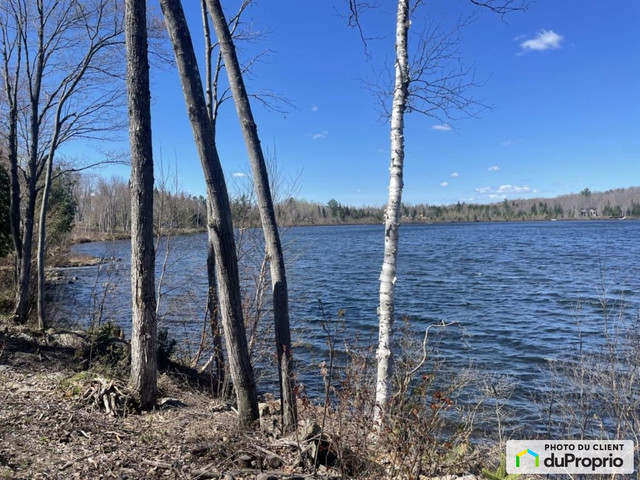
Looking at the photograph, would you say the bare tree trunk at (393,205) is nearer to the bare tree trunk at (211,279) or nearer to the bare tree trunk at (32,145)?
the bare tree trunk at (211,279)

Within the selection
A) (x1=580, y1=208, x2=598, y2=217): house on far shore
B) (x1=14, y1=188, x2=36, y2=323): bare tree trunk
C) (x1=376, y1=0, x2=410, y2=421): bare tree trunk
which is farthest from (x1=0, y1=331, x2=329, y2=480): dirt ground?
(x1=580, y1=208, x2=598, y2=217): house on far shore

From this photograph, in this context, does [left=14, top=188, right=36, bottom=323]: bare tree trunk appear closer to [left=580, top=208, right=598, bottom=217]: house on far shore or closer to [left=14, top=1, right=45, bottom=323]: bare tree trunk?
[left=14, top=1, right=45, bottom=323]: bare tree trunk

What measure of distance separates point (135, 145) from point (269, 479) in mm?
4015

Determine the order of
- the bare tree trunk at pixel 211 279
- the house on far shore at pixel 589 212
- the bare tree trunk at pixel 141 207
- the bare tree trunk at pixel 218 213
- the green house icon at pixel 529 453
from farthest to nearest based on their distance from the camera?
the house on far shore at pixel 589 212 < the bare tree trunk at pixel 211 279 < the bare tree trunk at pixel 141 207 < the green house icon at pixel 529 453 < the bare tree trunk at pixel 218 213

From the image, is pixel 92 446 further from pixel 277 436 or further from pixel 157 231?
pixel 157 231

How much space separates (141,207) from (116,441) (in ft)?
8.68

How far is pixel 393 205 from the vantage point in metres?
5.21

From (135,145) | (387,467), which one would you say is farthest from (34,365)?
(387,467)

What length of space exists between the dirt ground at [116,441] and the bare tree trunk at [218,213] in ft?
1.66

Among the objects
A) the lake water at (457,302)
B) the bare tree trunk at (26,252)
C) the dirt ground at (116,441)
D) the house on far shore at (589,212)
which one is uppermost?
the house on far shore at (589,212)

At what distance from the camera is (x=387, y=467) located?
4.26 m

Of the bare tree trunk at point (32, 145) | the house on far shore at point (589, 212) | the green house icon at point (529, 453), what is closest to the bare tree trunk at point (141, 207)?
the green house icon at point (529, 453)

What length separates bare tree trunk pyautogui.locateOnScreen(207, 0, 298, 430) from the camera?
500cm

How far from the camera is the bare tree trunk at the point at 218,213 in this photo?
472 cm
